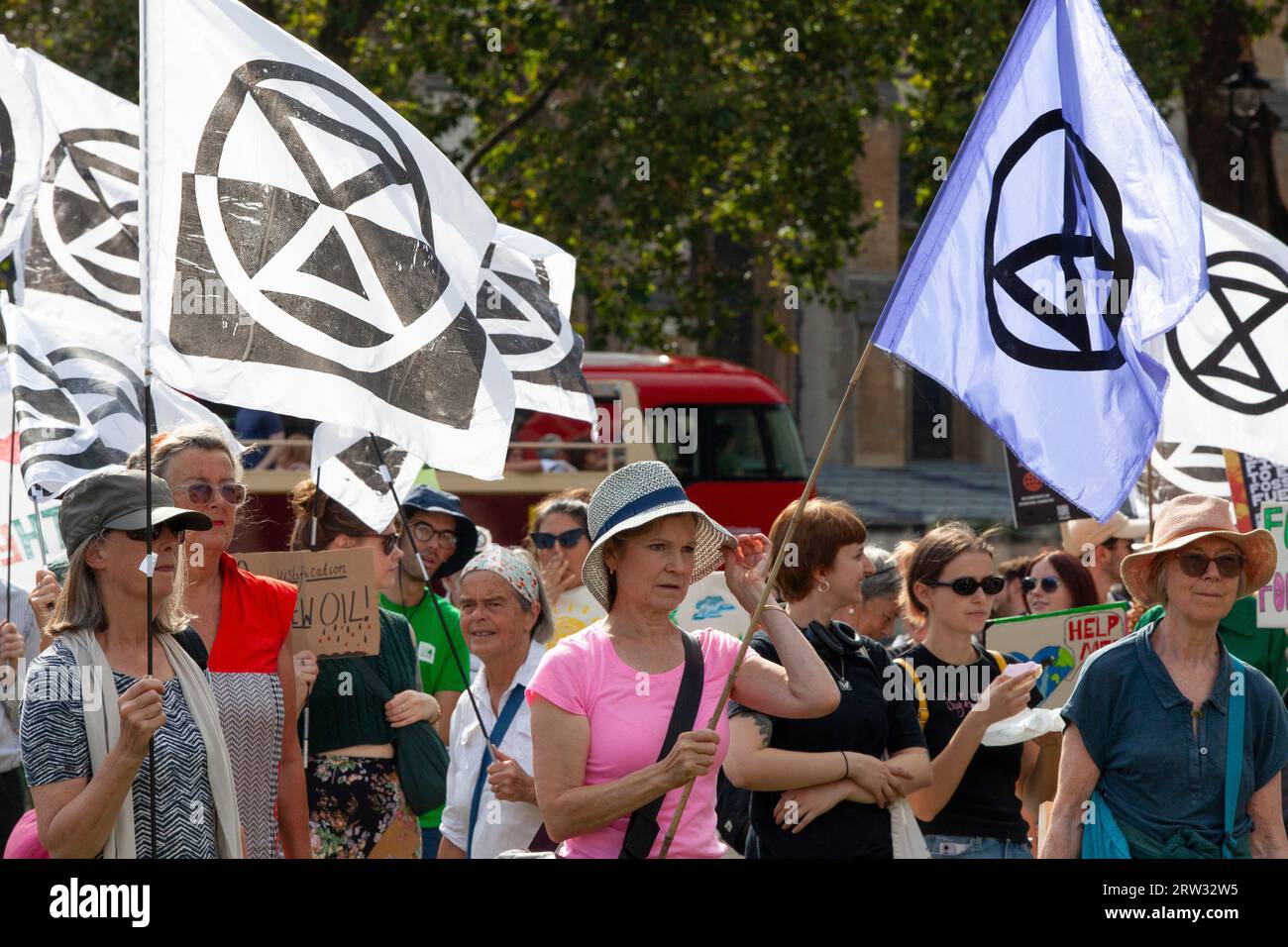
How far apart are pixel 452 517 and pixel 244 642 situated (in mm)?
2648

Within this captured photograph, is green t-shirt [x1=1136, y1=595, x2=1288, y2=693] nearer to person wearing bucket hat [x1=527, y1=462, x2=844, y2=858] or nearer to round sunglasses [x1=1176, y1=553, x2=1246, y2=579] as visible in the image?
round sunglasses [x1=1176, y1=553, x2=1246, y2=579]

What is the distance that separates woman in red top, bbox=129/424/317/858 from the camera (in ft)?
14.4

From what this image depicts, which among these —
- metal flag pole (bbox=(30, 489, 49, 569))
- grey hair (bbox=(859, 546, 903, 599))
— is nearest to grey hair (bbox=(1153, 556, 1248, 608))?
grey hair (bbox=(859, 546, 903, 599))

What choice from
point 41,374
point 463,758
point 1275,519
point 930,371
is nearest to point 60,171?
point 41,374

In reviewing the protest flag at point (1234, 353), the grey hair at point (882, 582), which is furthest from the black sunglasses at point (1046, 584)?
the grey hair at point (882, 582)

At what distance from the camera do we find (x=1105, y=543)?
905 centimetres

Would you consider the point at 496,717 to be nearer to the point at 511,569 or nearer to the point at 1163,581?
the point at 511,569

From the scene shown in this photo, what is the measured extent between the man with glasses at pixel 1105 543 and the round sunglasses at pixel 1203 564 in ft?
13.9

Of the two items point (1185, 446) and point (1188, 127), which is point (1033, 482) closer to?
point (1185, 446)

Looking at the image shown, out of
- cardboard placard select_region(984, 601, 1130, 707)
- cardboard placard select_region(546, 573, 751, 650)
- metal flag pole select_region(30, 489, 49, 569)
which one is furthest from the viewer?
cardboard placard select_region(546, 573, 751, 650)

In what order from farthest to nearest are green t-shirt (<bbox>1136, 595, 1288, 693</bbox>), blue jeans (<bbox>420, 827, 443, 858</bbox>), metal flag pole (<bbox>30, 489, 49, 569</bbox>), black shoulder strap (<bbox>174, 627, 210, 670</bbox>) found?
A: green t-shirt (<bbox>1136, 595, 1288, 693</bbox>) < metal flag pole (<bbox>30, 489, 49, 569</bbox>) < blue jeans (<bbox>420, 827, 443, 858</bbox>) < black shoulder strap (<bbox>174, 627, 210, 670</bbox>)

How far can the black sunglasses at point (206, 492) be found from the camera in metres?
4.67

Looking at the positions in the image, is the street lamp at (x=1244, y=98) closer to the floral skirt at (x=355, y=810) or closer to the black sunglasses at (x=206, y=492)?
the floral skirt at (x=355, y=810)

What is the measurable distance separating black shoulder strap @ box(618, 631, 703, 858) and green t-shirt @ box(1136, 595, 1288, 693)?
3125 mm
